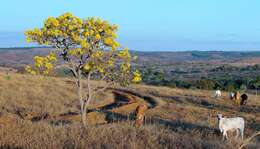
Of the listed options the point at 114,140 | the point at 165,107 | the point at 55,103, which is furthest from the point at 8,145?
the point at 55,103

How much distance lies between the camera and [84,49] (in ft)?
45.3

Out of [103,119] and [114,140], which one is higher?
[114,140]

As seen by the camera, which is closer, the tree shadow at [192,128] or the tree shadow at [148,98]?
the tree shadow at [192,128]

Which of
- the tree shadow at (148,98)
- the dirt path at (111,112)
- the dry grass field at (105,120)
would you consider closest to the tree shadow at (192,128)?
the dry grass field at (105,120)

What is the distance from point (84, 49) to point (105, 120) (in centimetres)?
800

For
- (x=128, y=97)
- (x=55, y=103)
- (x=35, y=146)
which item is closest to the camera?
(x=35, y=146)

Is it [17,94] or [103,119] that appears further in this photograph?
[17,94]

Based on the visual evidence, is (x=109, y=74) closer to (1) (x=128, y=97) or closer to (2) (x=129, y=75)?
(2) (x=129, y=75)

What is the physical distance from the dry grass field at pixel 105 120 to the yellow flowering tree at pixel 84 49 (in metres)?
1.59

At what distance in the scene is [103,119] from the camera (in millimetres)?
21438

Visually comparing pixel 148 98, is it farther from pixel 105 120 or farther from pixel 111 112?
pixel 105 120

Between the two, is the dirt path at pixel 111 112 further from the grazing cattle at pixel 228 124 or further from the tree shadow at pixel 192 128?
the grazing cattle at pixel 228 124

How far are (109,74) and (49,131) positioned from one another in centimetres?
530

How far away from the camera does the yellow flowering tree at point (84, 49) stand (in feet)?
44.9
